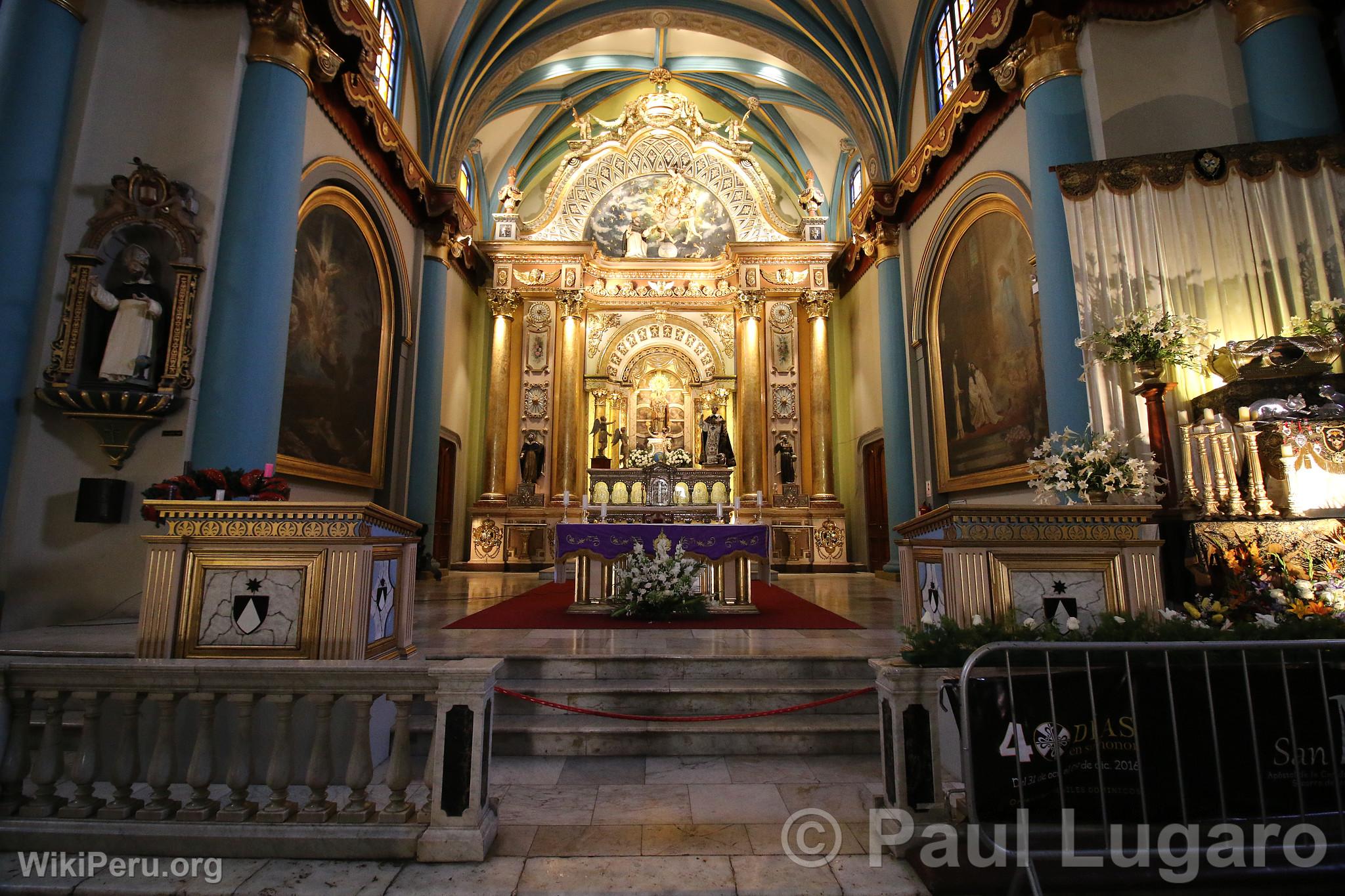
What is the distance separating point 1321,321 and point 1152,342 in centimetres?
142

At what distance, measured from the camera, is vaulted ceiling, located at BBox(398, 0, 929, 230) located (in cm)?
1171

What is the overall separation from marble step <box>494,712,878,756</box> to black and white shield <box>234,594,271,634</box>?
1.61 m

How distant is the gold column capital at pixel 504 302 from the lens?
15.8 metres

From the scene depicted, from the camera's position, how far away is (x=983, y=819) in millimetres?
2570

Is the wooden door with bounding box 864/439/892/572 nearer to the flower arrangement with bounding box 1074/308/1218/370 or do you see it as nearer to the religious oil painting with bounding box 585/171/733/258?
the religious oil painting with bounding box 585/171/733/258

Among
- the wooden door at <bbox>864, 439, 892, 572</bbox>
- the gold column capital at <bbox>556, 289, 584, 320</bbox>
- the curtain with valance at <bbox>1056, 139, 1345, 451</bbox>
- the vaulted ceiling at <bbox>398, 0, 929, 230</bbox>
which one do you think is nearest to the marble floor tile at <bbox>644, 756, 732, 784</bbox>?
the curtain with valance at <bbox>1056, 139, 1345, 451</bbox>

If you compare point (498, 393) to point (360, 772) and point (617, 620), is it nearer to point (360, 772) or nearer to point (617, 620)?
point (617, 620)

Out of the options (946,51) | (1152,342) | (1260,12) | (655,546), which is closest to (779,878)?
(655,546)

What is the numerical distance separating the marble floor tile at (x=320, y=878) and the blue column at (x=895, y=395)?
10.1 m

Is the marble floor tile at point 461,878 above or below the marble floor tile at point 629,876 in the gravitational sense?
above

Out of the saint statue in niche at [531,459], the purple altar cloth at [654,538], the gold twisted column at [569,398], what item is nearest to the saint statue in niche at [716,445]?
the gold twisted column at [569,398]

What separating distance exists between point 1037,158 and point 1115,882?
7.25 meters

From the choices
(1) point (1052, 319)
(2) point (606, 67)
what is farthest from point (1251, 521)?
(2) point (606, 67)

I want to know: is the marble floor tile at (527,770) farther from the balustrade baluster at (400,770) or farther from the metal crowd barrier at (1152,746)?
the metal crowd barrier at (1152,746)
